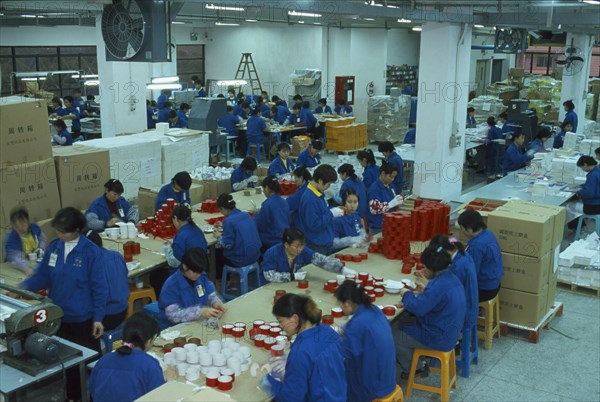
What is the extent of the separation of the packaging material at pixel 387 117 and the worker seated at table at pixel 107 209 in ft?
35.6

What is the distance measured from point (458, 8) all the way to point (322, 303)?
20.4ft

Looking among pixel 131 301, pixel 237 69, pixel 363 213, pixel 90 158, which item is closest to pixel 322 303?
pixel 131 301

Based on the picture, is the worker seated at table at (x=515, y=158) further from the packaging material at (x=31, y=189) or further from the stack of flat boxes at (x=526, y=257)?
the packaging material at (x=31, y=189)

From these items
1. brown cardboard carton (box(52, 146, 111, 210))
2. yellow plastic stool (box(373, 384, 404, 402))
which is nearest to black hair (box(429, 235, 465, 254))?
yellow plastic stool (box(373, 384, 404, 402))

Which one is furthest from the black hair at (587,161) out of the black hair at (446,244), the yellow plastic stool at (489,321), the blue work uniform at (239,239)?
the blue work uniform at (239,239)

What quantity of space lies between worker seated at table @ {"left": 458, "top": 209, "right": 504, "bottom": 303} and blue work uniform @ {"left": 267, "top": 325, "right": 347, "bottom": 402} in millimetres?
2474

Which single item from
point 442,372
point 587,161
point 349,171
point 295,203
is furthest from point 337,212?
point 587,161

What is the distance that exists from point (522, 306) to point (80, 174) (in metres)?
5.00

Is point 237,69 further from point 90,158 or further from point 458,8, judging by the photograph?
point 90,158

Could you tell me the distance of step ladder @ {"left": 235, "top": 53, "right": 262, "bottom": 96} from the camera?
21.1 m

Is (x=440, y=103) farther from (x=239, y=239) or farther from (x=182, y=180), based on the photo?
(x=239, y=239)

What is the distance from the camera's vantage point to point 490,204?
7102 millimetres

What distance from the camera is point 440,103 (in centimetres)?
887

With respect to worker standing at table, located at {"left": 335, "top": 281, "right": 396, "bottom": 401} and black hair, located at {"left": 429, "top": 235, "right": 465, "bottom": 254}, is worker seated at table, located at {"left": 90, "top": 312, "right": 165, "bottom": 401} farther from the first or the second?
black hair, located at {"left": 429, "top": 235, "right": 465, "bottom": 254}
